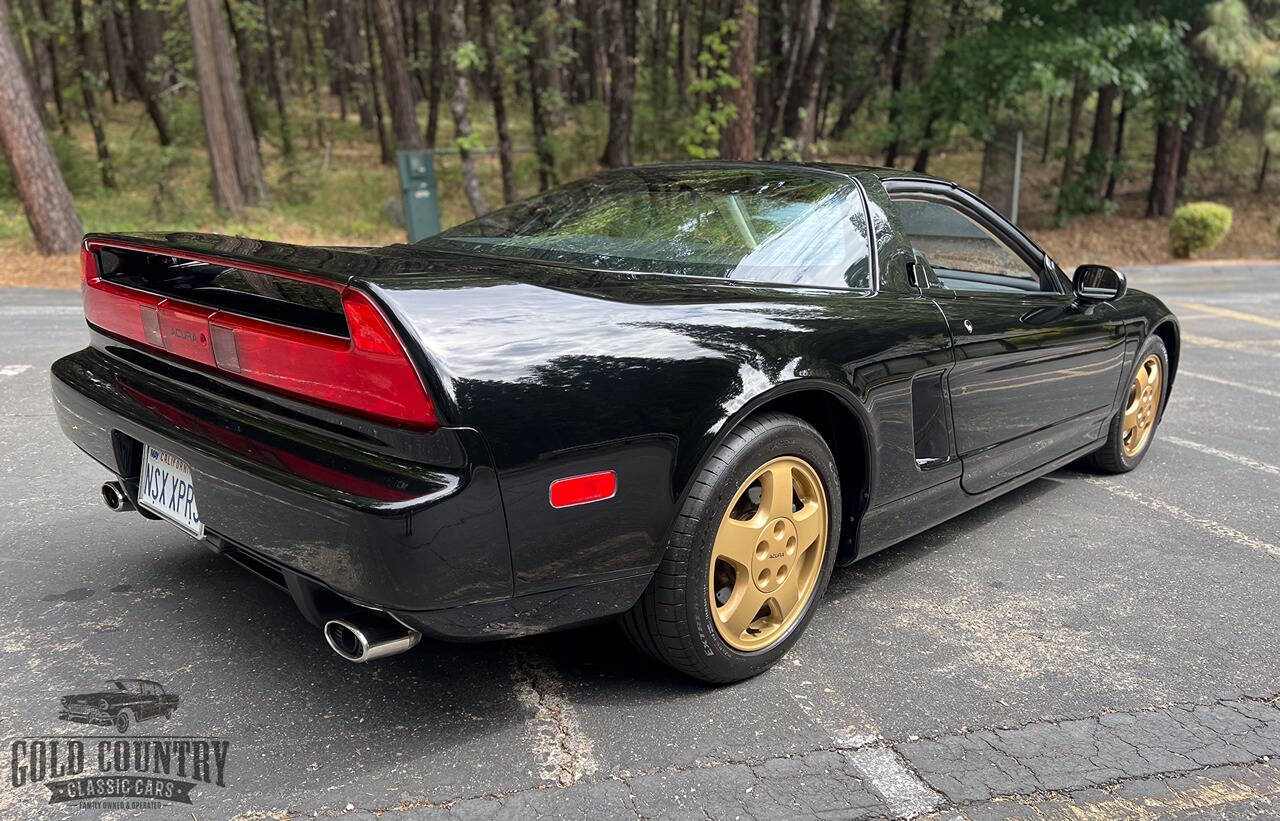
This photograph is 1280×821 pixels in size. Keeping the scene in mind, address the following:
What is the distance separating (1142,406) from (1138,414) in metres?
0.06

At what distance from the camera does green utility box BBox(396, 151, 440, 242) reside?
45.9 feet

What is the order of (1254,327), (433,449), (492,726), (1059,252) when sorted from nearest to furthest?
1. (433,449)
2. (492,726)
3. (1254,327)
4. (1059,252)

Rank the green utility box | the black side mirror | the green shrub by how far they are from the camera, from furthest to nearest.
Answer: the green shrub, the green utility box, the black side mirror

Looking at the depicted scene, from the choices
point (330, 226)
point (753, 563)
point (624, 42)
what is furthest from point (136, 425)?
point (624, 42)

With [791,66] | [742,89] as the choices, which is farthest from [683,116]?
[742,89]

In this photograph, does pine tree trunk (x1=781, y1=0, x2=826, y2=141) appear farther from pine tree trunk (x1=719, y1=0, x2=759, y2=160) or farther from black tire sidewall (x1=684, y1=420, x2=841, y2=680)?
black tire sidewall (x1=684, y1=420, x2=841, y2=680)

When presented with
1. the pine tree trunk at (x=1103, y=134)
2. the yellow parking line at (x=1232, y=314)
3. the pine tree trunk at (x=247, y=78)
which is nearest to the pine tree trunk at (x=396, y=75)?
the pine tree trunk at (x=247, y=78)

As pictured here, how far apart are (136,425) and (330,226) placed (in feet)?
50.7

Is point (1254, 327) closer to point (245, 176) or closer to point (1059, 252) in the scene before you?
point (1059, 252)

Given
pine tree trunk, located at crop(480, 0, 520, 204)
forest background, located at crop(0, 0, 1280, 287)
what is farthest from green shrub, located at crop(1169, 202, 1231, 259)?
pine tree trunk, located at crop(480, 0, 520, 204)

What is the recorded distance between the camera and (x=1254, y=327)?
9453mm

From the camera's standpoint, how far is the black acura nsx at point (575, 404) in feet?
6.58

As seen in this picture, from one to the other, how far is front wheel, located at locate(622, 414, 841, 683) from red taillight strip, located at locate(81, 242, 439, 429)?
754 mm

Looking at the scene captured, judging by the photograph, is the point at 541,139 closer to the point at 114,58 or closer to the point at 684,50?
the point at 684,50
